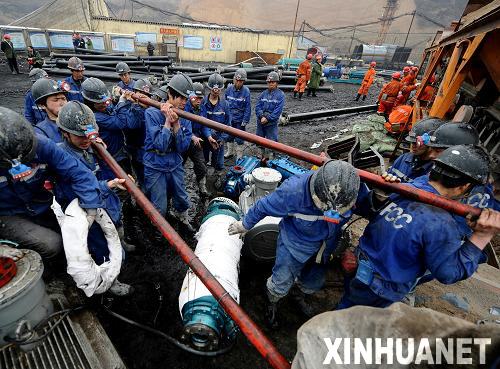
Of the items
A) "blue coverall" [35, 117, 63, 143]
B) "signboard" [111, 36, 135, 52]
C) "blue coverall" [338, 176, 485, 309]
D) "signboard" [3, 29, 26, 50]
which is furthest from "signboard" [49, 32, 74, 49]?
"blue coverall" [338, 176, 485, 309]

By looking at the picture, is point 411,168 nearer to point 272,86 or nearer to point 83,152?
point 83,152

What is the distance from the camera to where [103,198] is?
260 centimetres

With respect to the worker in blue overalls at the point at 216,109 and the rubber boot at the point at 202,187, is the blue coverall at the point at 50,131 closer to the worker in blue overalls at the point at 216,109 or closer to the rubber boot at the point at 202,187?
the rubber boot at the point at 202,187

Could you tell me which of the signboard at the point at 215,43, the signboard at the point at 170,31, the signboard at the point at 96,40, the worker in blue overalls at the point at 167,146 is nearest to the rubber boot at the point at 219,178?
the worker in blue overalls at the point at 167,146

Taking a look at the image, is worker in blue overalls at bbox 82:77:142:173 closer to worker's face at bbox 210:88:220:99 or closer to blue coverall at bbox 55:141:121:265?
blue coverall at bbox 55:141:121:265

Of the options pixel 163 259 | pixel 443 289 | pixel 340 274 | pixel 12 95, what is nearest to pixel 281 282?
pixel 340 274

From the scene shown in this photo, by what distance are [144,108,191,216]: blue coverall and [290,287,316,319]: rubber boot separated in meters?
1.98

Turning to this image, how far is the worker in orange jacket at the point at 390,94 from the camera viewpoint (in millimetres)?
8539

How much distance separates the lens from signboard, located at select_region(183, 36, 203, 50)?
63.5 feet

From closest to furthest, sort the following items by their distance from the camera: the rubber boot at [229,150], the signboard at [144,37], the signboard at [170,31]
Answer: the rubber boot at [229,150]
the signboard at [144,37]
the signboard at [170,31]

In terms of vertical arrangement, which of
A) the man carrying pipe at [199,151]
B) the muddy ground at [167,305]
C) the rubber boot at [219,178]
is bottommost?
the muddy ground at [167,305]

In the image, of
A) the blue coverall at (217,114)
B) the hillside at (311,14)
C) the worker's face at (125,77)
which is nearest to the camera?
the blue coverall at (217,114)

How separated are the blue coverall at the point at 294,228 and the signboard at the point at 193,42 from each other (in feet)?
68.0

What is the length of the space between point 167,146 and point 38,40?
1686cm
